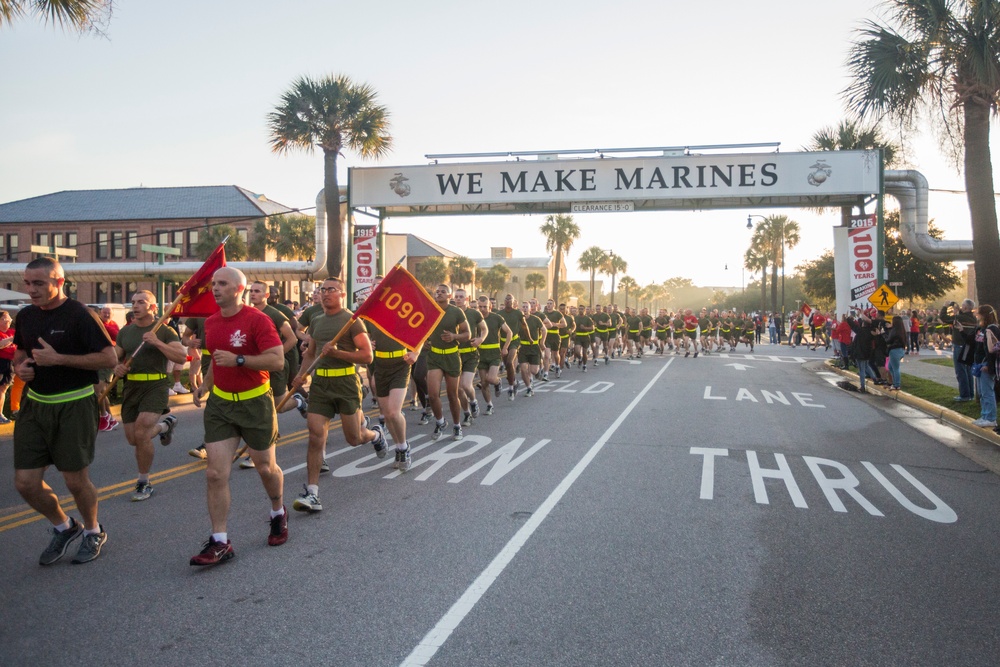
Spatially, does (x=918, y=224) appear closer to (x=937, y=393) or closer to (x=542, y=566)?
(x=937, y=393)

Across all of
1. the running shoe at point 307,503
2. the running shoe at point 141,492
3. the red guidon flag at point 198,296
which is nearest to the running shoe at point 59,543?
the running shoe at point 141,492

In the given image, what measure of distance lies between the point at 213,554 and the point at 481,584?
5.63 feet

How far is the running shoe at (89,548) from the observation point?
4902 millimetres

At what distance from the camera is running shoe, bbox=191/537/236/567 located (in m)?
4.69

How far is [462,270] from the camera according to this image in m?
74.1

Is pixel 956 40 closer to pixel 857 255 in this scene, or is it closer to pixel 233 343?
pixel 857 255

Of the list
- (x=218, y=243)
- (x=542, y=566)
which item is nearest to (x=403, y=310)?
(x=542, y=566)

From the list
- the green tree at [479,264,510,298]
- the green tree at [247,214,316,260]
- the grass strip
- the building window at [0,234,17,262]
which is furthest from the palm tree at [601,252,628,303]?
the grass strip

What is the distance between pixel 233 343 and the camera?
502 centimetres

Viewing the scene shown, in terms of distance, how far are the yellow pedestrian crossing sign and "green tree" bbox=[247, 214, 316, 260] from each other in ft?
118

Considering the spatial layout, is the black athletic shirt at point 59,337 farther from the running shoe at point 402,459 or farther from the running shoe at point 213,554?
the running shoe at point 402,459

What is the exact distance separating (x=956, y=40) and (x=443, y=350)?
11.4 m

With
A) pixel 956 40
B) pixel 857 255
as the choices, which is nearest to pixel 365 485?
pixel 956 40

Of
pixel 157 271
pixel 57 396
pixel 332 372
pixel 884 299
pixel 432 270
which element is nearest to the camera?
pixel 57 396
